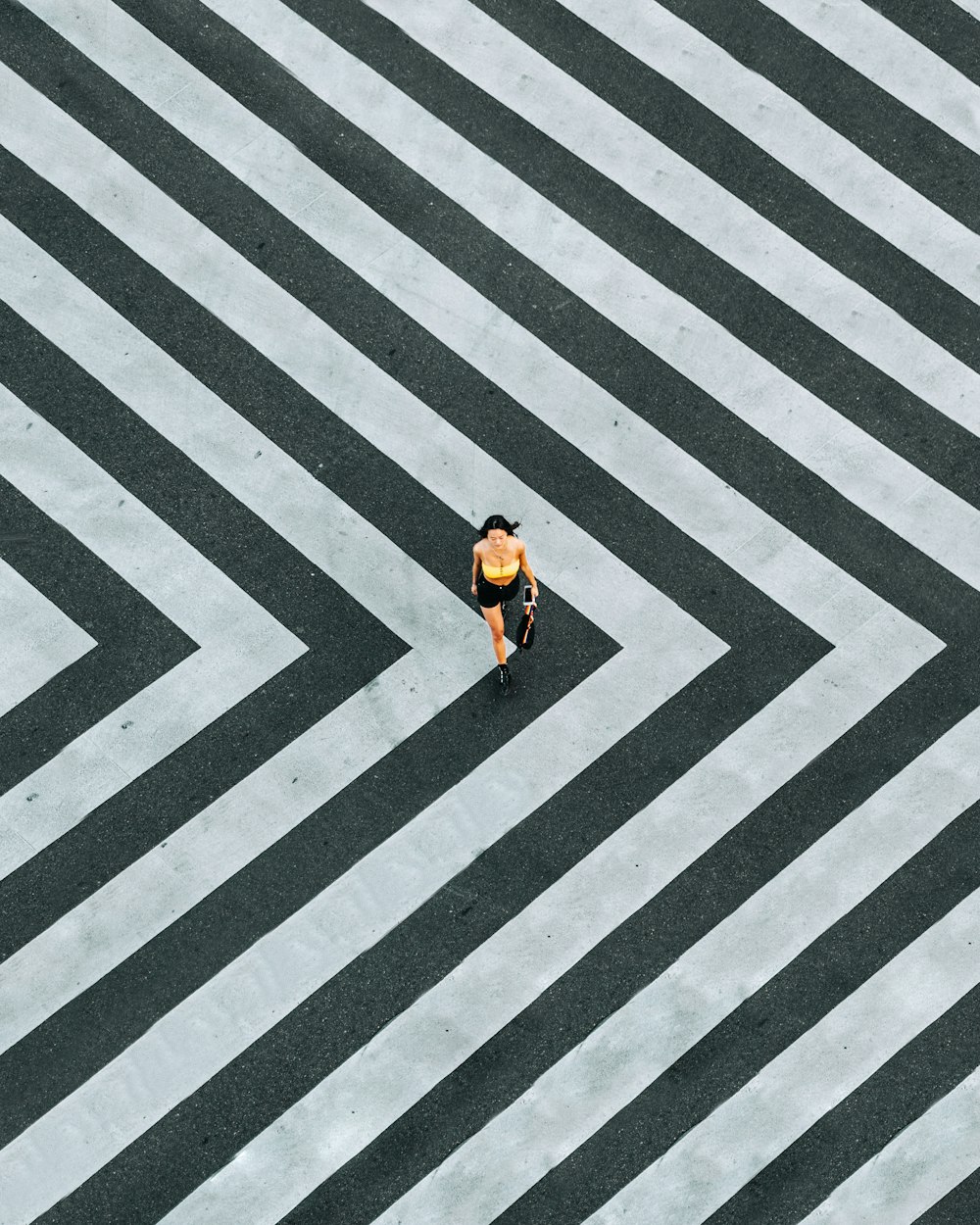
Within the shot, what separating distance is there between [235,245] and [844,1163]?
24.2 feet

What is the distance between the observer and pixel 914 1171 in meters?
8.61

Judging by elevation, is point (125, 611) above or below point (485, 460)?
below

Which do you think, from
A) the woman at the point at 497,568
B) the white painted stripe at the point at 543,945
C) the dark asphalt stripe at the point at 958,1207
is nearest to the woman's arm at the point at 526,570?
the woman at the point at 497,568

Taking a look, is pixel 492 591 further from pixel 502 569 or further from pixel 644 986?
pixel 644 986

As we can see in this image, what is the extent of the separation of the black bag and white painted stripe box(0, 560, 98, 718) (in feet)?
9.43

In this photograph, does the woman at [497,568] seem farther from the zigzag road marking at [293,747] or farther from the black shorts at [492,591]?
the zigzag road marking at [293,747]

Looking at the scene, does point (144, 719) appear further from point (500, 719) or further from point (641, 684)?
point (641, 684)

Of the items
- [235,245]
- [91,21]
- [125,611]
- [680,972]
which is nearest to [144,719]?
[125,611]

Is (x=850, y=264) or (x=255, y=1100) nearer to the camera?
(x=255, y=1100)

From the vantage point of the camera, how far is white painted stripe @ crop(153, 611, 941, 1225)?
8547mm

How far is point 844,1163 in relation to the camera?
8.62m

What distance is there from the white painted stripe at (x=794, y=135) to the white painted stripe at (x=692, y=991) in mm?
3288

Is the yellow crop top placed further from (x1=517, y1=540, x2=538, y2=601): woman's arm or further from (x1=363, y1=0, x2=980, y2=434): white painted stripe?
(x1=363, y1=0, x2=980, y2=434): white painted stripe

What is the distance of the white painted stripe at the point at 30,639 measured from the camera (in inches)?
352
